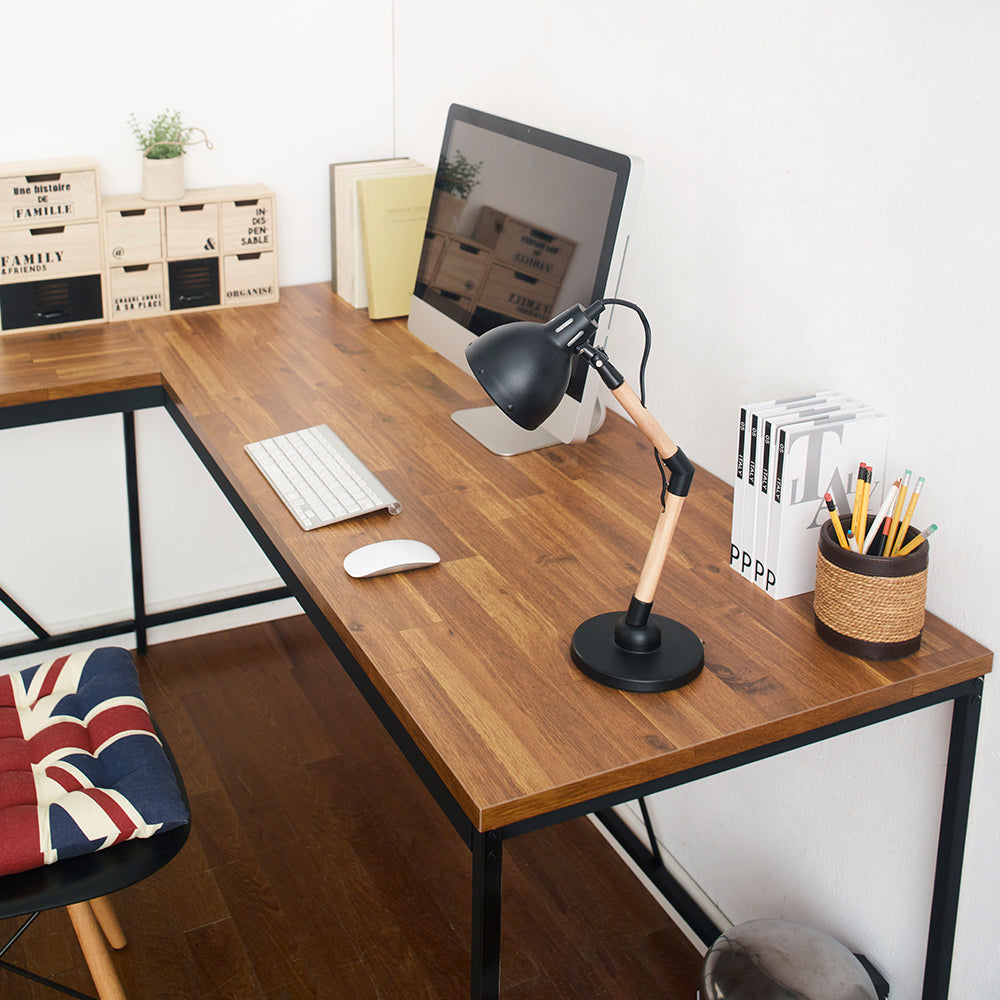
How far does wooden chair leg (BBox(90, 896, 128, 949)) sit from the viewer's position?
181cm

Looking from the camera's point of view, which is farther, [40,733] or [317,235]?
[317,235]

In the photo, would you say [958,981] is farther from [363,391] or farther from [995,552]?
[363,391]

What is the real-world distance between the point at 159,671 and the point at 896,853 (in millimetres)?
1835

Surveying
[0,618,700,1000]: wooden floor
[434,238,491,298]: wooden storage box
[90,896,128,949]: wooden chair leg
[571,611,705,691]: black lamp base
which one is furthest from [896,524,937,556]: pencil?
[90,896,128,949]: wooden chair leg

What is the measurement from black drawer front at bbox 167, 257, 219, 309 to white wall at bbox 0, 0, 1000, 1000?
0.24m

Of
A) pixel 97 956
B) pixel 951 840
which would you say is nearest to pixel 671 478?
pixel 951 840

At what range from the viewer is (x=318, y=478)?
1648 mm

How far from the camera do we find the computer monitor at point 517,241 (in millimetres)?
1581

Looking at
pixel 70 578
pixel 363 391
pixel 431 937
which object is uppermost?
pixel 363 391

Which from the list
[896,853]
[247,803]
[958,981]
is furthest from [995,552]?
[247,803]

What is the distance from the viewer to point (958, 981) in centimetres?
148

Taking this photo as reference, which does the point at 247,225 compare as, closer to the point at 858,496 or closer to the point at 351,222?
the point at 351,222

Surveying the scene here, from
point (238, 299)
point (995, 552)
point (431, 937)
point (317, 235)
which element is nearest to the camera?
point (995, 552)

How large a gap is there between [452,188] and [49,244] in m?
0.86
